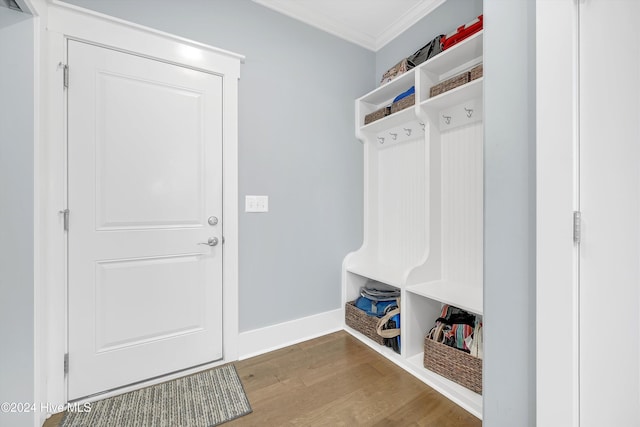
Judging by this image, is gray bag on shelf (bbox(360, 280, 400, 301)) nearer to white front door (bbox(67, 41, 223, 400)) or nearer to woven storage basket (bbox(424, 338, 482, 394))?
woven storage basket (bbox(424, 338, 482, 394))

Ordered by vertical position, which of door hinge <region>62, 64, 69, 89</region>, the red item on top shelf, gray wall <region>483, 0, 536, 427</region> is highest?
the red item on top shelf

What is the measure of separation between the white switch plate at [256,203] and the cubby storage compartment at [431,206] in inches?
35.7

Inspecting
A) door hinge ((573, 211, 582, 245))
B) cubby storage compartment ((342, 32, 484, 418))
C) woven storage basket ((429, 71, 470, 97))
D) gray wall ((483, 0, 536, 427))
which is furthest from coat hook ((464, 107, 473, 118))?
door hinge ((573, 211, 582, 245))

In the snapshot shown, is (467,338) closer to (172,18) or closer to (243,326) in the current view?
(243,326)

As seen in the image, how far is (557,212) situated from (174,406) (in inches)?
77.9

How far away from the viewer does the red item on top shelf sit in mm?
1593

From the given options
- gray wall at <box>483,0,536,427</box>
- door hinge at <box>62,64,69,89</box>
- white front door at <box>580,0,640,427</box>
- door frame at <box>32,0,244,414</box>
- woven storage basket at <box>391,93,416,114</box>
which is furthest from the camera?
woven storage basket at <box>391,93,416,114</box>

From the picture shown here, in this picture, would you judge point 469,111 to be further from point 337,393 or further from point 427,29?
point 337,393

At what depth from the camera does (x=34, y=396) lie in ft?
4.22

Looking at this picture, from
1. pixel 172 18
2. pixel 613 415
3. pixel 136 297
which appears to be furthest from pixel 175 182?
pixel 613 415

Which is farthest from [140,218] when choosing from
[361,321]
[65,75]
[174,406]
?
[361,321]

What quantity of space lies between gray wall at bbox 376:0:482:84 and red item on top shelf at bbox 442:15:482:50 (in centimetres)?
19

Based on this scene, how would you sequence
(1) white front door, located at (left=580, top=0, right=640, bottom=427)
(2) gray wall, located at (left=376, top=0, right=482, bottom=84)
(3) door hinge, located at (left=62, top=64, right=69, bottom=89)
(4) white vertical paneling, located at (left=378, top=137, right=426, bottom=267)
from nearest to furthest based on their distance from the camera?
(1) white front door, located at (left=580, top=0, right=640, bottom=427)
(3) door hinge, located at (left=62, top=64, right=69, bottom=89)
(2) gray wall, located at (left=376, top=0, right=482, bottom=84)
(4) white vertical paneling, located at (left=378, top=137, right=426, bottom=267)
